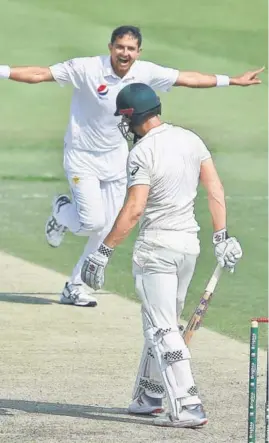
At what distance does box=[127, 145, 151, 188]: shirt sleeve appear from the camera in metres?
8.66

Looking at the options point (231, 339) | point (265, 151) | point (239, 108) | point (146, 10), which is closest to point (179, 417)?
point (231, 339)

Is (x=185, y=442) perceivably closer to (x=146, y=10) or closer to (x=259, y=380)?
(x=259, y=380)

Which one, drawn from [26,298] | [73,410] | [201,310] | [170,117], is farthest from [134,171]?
[170,117]

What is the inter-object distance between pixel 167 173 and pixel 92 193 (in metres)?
3.48

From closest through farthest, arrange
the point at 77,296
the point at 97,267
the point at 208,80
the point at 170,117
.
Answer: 1. the point at 97,267
2. the point at 77,296
3. the point at 208,80
4. the point at 170,117

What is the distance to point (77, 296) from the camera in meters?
12.6

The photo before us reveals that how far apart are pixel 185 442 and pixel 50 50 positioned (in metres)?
20.5

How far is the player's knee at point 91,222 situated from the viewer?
40.2ft

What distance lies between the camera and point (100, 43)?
28.2 m

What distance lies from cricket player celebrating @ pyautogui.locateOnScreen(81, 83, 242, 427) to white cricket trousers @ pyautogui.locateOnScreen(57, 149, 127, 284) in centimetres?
325

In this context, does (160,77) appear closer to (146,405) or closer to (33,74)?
(33,74)

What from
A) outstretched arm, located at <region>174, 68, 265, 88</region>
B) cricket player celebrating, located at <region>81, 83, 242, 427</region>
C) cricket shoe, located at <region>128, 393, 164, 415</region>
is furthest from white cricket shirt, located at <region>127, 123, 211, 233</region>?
outstretched arm, located at <region>174, 68, 265, 88</region>

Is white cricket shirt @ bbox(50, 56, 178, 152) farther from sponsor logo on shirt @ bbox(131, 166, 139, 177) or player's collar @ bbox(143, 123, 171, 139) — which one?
sponsor logo on shirt @ bbox(131, 166, 139, 177)

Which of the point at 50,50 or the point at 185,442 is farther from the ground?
the point at 50,50
